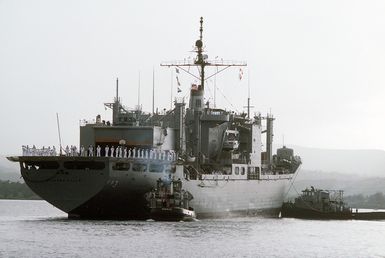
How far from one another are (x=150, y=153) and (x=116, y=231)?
12139 millimetres

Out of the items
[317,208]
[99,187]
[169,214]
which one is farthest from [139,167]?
[317,208]

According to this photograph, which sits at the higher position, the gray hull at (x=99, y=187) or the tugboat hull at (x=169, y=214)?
the gray hull at (x=99, y=187)

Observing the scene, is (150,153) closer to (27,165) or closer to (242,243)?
(27,165)

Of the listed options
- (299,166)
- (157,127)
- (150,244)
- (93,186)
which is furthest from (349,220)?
(150,244)

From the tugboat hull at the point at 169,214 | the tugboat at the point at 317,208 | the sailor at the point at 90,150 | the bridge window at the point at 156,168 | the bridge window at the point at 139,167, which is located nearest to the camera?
the tugboat hull at the point at 169,214

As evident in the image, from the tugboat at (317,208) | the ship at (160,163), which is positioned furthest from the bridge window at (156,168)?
the tugboat at (317,208)

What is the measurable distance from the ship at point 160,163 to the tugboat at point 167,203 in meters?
1.25

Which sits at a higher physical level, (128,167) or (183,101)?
(183,101)

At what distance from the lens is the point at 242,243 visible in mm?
60250

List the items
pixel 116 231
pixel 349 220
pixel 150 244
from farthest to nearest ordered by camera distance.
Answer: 1. pixel 349 220
2. pixel 116 231
3. pixel 150 244

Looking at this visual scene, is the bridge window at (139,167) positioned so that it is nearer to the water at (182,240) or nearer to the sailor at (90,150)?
the sailor at (90,150)

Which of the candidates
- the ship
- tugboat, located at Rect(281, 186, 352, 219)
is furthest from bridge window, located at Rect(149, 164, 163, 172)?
tugboat, located at Rect(281, 186, 352, 219)

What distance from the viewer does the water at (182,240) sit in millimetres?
54375

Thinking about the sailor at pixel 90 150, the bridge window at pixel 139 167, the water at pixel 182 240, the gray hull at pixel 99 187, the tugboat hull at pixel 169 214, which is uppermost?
the sailor at pixel 90 150
